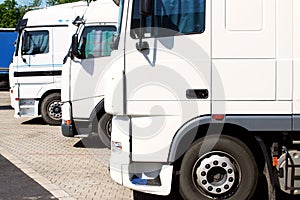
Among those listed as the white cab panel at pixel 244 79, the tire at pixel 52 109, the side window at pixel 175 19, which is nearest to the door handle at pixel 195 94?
the white cab panel at pixel 244 79

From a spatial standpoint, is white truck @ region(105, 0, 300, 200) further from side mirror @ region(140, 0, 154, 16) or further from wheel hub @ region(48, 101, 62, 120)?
wheel hub @ region(48, 101, 62, 120)

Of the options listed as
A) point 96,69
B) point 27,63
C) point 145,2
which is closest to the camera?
point 145,2

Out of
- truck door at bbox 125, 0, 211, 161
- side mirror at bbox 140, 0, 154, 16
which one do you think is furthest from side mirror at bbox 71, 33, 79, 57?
side mirror at bbox 140, 0, 154, 16

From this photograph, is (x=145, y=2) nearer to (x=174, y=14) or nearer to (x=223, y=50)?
(x=174, y=14)

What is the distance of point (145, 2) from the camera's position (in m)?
5.78

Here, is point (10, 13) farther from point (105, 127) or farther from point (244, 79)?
point (244, 79)

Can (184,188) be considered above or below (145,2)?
below

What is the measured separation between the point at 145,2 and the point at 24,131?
855 cm

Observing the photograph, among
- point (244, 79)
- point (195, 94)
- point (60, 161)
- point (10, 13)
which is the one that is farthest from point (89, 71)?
point (10, 13)

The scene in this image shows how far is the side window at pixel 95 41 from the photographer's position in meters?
10.1

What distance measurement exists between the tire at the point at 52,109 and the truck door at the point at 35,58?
0.44m

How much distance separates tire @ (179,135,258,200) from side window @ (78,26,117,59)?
4277 millimetres

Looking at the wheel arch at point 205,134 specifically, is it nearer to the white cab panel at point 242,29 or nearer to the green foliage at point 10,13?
the white cab panel at point 242,29

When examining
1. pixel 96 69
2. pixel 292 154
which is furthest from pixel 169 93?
pixel 96 69
